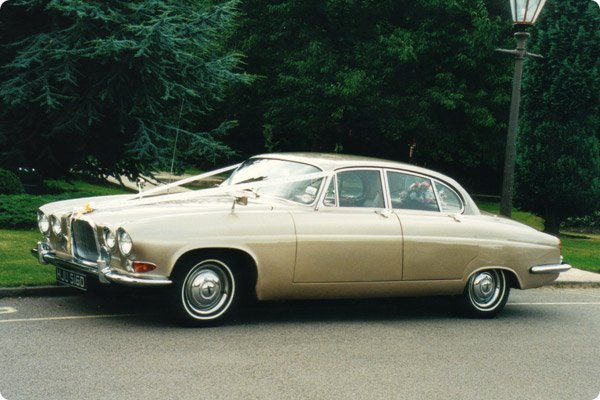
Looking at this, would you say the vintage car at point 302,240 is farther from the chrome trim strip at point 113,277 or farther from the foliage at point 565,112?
the foliage at point 565,112

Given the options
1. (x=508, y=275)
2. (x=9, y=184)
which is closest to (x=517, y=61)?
(x=508, y=275)

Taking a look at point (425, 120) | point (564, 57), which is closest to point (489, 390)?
point (564, 57)

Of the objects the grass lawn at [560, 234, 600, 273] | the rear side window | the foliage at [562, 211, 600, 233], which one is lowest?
the grass lawn at [560, 234, 600, 273]

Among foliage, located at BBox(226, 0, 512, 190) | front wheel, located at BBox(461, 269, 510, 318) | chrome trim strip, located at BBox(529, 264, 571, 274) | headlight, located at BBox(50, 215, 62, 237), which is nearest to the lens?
headlight, located at BBox(50, 215, 62, 237)

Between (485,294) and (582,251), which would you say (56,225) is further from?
(582,251)

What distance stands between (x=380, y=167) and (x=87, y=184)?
2240cm

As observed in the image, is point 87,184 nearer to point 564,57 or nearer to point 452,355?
point 564,57

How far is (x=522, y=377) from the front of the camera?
19.0 ft

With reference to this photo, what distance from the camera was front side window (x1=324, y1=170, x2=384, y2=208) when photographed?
7391 mm

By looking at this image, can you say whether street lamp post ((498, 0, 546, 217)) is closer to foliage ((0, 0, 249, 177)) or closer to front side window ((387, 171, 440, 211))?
front side window ((387, 171, 440, 211))

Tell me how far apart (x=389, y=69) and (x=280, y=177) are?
1763cm

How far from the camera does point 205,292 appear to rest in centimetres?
668

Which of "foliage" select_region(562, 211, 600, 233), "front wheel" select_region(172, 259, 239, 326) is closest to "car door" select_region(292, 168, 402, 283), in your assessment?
"front wheel" select_region(172, 259, 239, 326)

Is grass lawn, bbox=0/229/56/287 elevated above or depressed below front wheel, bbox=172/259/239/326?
below
